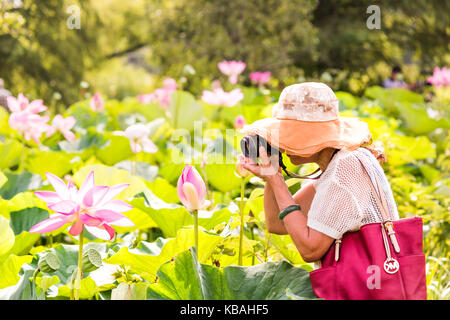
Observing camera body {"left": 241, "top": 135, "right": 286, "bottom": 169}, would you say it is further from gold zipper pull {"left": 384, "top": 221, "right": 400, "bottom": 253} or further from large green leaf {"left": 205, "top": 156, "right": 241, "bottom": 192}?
large green leaf {"left": 205, "top": 156, "right": 241, "bottom": 192}

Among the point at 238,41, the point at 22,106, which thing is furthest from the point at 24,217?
the point at 238,41

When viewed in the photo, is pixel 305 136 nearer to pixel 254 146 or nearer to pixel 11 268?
pixel 254 146

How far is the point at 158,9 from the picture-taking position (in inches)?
239

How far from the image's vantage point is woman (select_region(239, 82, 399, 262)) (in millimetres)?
1136

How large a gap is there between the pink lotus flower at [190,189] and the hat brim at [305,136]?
0.55 ft

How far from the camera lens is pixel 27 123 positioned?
2.29 meters

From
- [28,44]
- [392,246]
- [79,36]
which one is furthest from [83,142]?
[79,36]

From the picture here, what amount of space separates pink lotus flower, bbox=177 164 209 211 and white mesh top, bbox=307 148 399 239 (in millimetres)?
231

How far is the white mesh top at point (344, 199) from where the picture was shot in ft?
3.69

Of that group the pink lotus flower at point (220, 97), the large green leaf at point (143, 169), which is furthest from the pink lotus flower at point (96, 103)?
the large green leaf at point (143, 169)

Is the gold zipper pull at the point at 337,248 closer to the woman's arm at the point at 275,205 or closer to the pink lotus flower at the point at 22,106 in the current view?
the woman's arm at the point at 275,205

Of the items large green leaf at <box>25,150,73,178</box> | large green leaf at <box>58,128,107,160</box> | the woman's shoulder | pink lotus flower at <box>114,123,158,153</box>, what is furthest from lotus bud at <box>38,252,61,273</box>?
large green leaf at <box>58,128,107,160</box>

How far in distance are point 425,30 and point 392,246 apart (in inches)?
313
